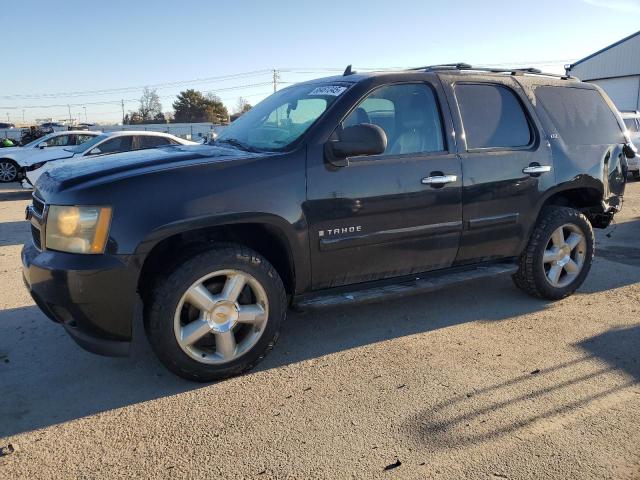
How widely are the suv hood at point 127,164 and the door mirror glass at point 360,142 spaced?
490 mm

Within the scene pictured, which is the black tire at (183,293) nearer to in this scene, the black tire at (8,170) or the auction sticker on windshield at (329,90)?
Result: the auction sticker on windshield at (329,90)

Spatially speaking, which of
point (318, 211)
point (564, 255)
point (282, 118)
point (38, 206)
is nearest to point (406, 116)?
point (282, 118)

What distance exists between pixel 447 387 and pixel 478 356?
54 centimetres

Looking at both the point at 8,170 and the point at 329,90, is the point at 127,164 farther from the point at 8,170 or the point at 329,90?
the point at 8,170

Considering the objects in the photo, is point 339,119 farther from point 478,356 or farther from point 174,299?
point 478,356

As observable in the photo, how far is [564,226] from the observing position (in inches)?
182

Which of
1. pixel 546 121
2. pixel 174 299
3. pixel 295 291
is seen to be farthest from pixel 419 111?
pixel 174 299

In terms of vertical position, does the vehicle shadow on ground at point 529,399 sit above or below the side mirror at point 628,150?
below

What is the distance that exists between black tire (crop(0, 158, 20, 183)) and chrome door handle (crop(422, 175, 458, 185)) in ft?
47.5

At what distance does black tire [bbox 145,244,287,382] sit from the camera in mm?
3016

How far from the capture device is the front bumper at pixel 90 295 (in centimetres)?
284

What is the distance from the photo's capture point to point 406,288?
3.81m

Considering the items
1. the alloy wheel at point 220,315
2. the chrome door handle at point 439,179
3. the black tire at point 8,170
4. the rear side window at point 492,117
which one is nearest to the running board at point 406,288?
the alloy wheel at point 220,315

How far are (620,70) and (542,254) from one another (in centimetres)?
3433
